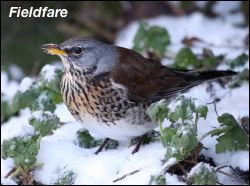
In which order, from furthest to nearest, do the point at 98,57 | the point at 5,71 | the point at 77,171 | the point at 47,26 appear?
1. the point at 47,26
2. the point at 5,71
3. the point at 98,57
4. the point at 77,171

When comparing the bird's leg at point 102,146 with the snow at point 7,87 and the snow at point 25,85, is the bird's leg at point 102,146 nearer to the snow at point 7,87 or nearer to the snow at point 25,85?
the snow at point 25,85

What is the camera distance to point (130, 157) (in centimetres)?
398

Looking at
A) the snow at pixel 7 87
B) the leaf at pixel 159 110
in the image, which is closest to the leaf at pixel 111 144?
the leaf at pixel 159 110

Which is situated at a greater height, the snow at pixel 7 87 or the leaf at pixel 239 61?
the leaf at pixel 239 61

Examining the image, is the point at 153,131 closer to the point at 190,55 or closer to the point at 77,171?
the point at 77,171

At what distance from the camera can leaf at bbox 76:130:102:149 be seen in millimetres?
4398

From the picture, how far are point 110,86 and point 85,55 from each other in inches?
14.9

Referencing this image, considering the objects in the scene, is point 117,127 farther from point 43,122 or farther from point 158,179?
point 158,179

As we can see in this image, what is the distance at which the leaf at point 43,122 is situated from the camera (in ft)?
12.7

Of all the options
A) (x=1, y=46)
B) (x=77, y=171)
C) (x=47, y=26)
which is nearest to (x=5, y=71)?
Answer: (x=1, y=46)

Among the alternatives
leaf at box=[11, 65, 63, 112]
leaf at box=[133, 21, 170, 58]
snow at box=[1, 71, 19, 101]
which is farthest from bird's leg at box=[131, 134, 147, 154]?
snow at box=[1, 71, 19, 101]

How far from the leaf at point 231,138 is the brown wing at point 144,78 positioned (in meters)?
0.83

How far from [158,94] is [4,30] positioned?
3.35 m

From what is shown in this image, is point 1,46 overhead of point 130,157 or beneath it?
overhead
